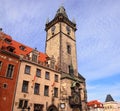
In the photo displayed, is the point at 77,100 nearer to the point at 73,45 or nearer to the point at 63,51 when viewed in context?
the point at 63,51

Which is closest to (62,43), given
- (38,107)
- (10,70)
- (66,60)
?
(66,60)

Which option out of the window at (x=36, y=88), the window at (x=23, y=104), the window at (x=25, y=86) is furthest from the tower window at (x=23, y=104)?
the window at (x=36, y=88)

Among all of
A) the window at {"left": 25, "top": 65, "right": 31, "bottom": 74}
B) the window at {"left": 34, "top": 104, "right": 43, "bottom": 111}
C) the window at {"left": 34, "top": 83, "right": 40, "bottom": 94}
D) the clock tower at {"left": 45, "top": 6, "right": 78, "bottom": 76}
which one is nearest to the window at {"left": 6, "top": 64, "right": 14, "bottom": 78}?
the window at {"left": 25, "top": 65, "right": 31, "bottom": 74}

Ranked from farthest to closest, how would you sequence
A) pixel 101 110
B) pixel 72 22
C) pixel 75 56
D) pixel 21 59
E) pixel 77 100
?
1. pixel 101 110
2. pixel 72 22
3. pixel 75 56
4. pixel 77 100
5. pixel 21 59

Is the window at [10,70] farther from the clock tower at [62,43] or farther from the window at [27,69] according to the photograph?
the clock tower at [62,43]

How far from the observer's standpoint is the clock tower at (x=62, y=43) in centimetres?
3356

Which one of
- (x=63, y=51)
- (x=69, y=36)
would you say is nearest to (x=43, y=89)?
(x=63, y=51)

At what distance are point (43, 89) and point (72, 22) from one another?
77.1ft

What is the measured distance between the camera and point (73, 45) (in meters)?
38.9

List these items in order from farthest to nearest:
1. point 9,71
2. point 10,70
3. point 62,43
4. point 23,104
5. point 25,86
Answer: point 62,43 < point 25,86 < point 10,70 < point 9,71 < point 23,104

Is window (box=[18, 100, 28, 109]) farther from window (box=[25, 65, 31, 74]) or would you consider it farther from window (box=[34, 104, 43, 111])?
window (box=[25, 65, 31, 74])

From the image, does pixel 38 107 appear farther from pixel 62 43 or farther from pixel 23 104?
pixel 62 43

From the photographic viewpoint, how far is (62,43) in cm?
3550

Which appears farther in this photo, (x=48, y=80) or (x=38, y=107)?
(x=48, y=80)
